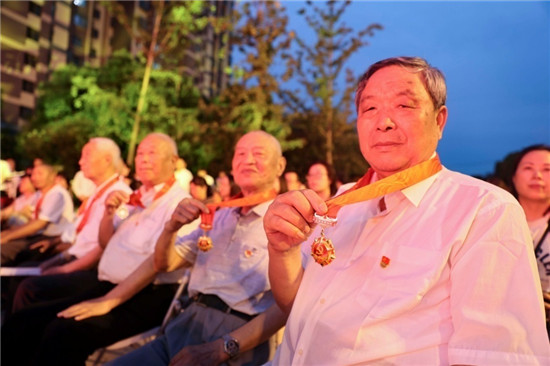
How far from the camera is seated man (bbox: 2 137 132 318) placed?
14.1 feet

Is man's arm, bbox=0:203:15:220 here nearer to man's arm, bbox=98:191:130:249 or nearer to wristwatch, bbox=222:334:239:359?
man's arm, bbox=98:191:130:249

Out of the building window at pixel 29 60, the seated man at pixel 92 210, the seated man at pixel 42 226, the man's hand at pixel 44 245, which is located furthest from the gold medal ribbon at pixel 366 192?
the building window at pixel 29 60

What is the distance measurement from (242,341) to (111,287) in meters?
1.71

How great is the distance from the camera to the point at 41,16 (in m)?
38.8

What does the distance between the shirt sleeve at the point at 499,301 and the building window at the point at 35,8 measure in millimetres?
43867

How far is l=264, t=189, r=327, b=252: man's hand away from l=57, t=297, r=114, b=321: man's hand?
1.98 metres

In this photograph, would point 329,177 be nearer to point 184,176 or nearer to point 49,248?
point 49,248

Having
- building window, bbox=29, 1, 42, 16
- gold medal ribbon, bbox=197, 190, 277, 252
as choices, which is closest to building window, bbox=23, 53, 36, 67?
building window, bbox=29, 1, 42, 16

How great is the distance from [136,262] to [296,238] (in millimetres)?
2398

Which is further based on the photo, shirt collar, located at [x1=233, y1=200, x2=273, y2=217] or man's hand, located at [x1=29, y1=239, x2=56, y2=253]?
man's hand, located at [x1=29, y1=239, x2=56, y2=253]

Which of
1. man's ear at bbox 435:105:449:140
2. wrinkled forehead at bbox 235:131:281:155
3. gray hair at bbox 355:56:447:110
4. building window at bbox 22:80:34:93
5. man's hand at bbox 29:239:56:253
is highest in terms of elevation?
building window at bbox 22:80:34:93

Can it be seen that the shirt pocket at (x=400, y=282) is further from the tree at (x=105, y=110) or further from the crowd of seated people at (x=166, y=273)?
the tree at (x=105, y=110)

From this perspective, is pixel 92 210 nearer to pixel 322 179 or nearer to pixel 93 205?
pixel 93 205

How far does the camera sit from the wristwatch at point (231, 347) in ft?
8.02
